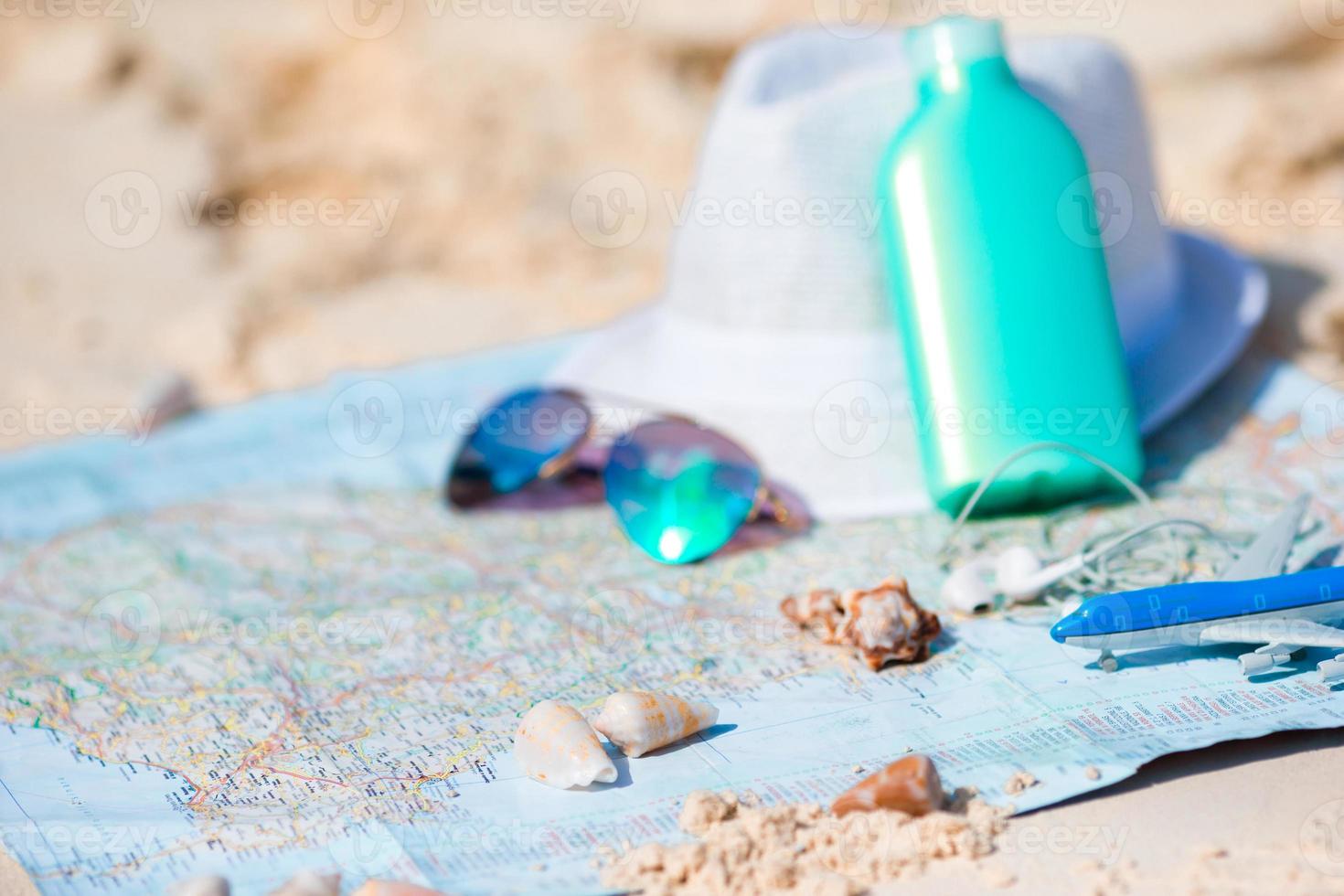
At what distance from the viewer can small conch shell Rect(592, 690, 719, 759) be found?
44.9 inches

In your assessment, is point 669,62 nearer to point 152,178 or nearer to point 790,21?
point 790,21

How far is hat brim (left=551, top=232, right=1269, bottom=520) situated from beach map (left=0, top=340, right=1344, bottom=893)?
67 mm

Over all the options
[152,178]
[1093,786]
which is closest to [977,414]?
[1093,786]
